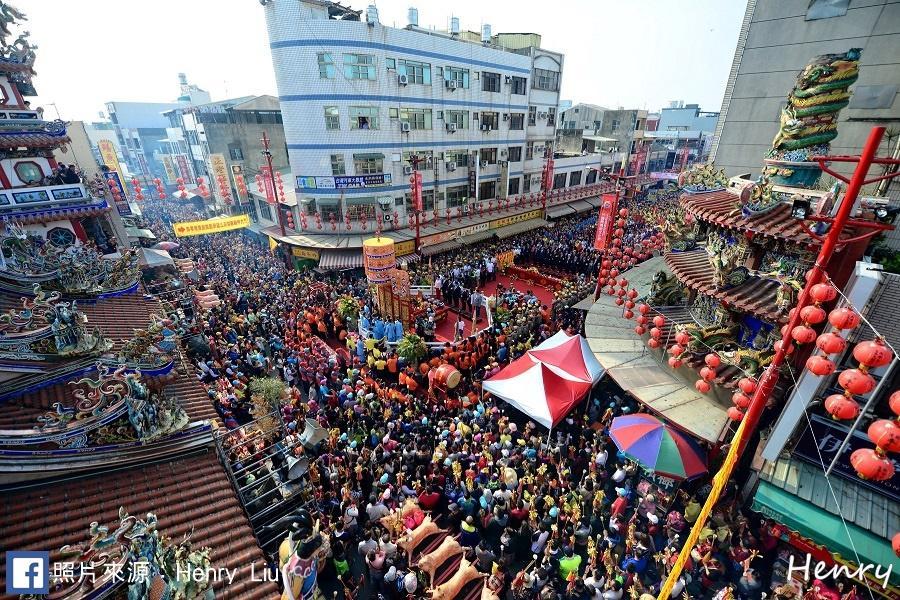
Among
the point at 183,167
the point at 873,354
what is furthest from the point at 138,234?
the point at 873,354

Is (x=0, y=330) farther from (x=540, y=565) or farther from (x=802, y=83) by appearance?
Result: (x=802, y=83)

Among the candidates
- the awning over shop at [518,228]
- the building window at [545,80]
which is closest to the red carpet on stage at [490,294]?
the awning over shop at [518,228]

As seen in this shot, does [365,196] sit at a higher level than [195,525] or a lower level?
higher

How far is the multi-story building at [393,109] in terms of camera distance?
2159cm

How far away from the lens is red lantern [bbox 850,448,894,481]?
4.90m

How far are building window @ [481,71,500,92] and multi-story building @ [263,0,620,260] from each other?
7 cm

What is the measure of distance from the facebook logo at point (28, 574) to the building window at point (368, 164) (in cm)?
2237

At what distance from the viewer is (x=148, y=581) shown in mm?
4363

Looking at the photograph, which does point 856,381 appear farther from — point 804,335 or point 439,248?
point 439,248

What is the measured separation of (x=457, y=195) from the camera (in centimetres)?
2962

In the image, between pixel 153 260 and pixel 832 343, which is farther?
pixel 153 260

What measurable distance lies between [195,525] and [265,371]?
9929 mm

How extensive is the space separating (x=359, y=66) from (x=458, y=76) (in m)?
7.93

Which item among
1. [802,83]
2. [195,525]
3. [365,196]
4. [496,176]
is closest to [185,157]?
[365,196]
